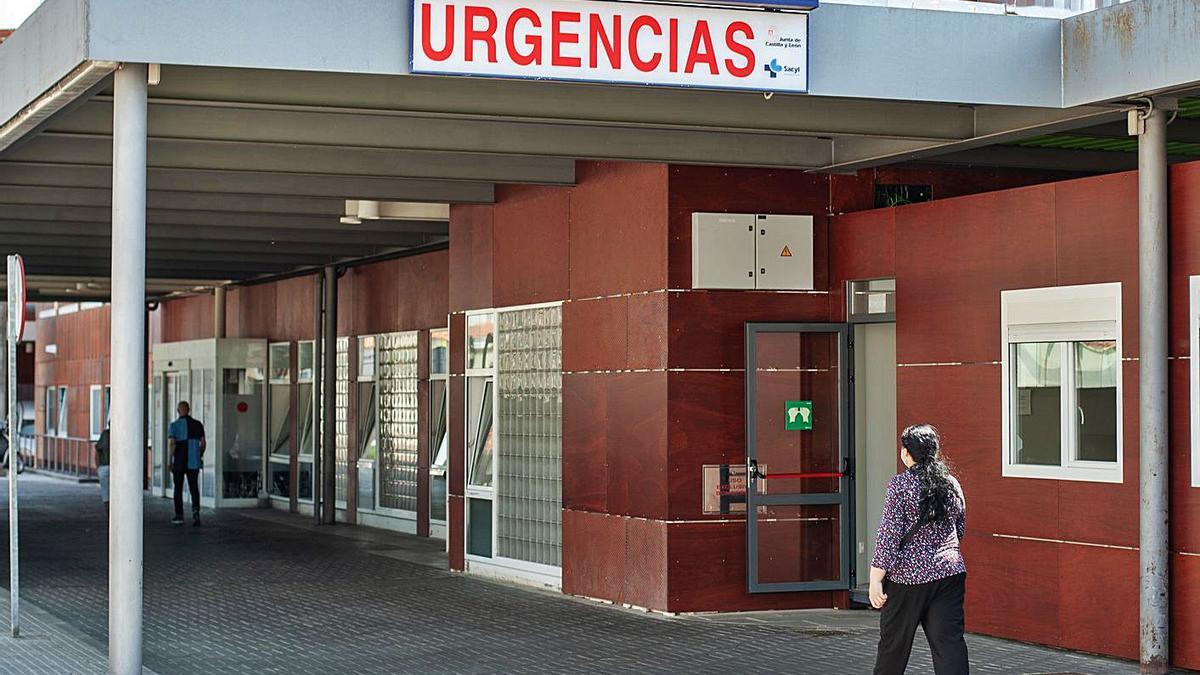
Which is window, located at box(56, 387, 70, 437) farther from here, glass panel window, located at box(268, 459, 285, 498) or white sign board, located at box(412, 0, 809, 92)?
white sign board, located at box(412, 0, 809, 92)

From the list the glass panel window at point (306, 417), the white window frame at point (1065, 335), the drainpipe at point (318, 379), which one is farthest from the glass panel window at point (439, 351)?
the white window frame at point (1065, 335)

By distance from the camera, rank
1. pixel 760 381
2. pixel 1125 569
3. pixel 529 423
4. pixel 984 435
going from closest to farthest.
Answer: pixel 1125 569
pixel 984 435
pixel 760 381
pixel 529 423

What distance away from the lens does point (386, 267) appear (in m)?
22.9

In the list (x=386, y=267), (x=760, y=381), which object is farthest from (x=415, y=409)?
(x=760, y=381)

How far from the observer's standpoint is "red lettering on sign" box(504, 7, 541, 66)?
1002cm

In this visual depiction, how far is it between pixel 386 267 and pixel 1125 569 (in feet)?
45.2

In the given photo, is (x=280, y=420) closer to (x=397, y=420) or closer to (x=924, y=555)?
(x=397, y=420)

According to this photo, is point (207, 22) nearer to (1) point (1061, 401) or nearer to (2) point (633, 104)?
(2) point (633, 104)

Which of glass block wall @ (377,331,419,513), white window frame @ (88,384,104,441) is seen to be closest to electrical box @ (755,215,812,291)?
glass block wall @ (377,331,419,513)

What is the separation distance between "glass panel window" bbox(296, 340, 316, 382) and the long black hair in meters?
18.3

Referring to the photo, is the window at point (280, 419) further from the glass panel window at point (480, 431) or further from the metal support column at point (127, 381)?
the metal support column at point (127, 381)

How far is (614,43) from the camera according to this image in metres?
10.2

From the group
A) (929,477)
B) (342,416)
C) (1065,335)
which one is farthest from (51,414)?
(929,477)

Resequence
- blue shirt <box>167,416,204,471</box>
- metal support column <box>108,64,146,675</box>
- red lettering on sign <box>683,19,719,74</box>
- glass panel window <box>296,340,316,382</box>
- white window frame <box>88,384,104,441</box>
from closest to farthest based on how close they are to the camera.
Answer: metal support column <box>108,64,146,675</box> → red lettering on sign <box>683,19,719,74</box> → blue shirt <box>167,416,204,471</box> → glass panel window <box>296,340,316,382</box> → white window frame <box>88,384,104,441</box>
